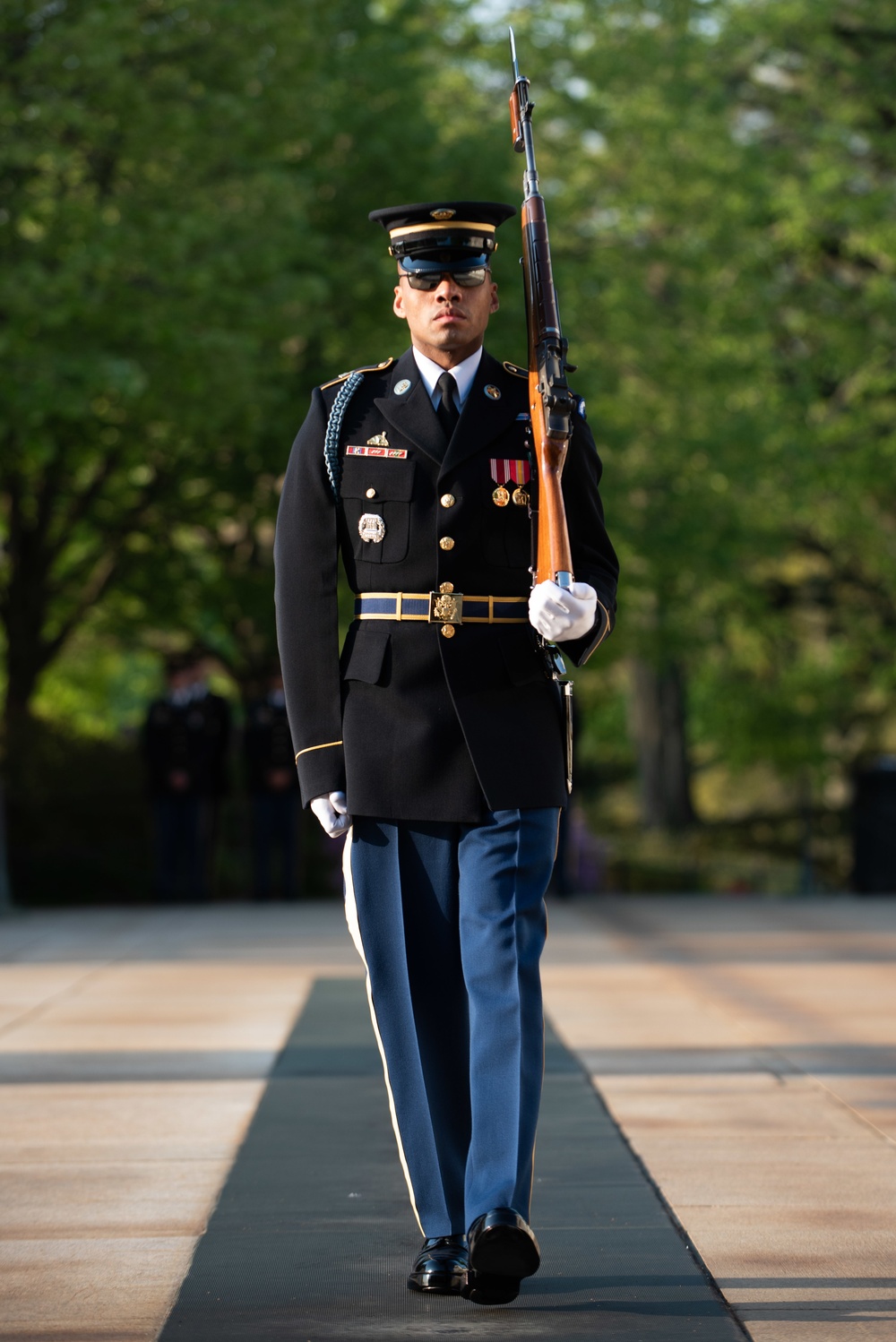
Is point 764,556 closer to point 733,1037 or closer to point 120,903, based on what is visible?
point 120,903

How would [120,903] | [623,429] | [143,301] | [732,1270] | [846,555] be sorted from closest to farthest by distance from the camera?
[732,1270], [143,301], [120,903], [623,429], [846,555]

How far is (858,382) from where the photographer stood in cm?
2722

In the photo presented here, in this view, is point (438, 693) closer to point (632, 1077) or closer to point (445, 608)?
point (445, 608)

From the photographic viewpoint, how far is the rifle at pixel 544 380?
4.36 meters

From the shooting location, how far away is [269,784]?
16.7 m

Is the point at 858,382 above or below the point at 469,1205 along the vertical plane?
above

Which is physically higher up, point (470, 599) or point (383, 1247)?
point (470, 599)

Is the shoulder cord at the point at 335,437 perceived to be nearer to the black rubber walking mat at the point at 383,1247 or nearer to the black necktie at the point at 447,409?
the black necktie at the point at 447,409

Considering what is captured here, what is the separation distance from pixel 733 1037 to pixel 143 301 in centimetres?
953

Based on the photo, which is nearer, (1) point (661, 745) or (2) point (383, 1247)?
(2) point (383, 1247)

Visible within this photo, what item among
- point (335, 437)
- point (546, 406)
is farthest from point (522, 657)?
point (335, 437)

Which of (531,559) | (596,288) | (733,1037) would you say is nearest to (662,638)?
(596,288)

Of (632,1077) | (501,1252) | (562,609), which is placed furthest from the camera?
(632,1077)

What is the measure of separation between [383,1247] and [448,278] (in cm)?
218
